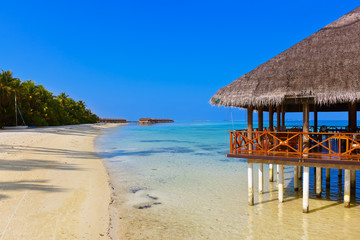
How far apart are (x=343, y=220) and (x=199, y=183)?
5476 mm

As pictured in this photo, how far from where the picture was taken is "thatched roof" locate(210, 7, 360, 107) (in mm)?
6934

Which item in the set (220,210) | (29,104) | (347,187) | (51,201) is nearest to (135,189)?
(51,201)

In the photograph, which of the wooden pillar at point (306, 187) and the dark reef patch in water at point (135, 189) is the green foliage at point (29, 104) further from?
the wooden pillar at point (306, 187)

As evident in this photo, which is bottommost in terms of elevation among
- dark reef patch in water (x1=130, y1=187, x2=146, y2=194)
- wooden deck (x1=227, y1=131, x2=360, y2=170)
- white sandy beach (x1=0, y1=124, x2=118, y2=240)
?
dark reef patch in water (x1=130, y1=187, x2=146, y2=194)

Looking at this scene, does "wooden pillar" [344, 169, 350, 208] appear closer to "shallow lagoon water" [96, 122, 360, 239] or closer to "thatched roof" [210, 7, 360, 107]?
"shallow lagoon water" [96, 122, 360, 239]

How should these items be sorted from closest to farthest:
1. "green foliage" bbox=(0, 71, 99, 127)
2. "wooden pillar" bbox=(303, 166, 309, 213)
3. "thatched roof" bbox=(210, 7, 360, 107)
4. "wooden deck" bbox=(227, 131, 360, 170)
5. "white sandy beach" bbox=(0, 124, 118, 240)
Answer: "white sandy beach" bbox=(0, 124, 118, 240), "wooden deck" bbox=(227, 131, 360, 170), "thatched roof" bbox=(210, 7, 360, 107), "wooden pillar" bbox=(303, 166, 309, 213), "green foliage" bbox=(0, 71, 99, 127)

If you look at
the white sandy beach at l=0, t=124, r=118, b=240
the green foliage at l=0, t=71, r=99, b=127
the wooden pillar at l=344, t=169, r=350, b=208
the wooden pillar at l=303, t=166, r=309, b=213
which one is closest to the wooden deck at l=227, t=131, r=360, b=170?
the wooden pillar at l=303, t=166, r=309, b=213

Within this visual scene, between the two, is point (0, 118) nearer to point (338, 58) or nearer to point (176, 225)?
point (176, 225)

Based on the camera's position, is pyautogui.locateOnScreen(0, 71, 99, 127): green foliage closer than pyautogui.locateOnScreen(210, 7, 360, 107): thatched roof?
No

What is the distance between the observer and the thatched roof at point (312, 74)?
6.93 metres

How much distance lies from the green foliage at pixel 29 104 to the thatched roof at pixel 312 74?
35066mm

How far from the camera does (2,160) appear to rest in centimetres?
1168

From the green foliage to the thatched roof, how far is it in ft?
115

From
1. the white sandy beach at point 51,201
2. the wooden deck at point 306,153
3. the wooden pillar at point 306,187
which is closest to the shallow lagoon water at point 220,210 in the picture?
the wooden pillar at point 306,187
